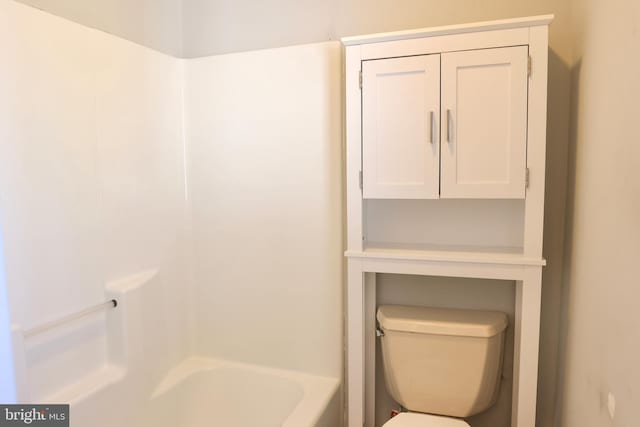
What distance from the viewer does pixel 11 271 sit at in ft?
4.28

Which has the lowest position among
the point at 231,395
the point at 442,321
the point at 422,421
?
the point at 231,395

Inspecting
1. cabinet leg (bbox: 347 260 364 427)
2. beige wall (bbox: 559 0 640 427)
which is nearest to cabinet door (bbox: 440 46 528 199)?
beige wall (bbox: 559 0 640 427)

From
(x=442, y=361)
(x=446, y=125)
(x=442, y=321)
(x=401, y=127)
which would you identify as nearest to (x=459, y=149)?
(x=446, y=125)

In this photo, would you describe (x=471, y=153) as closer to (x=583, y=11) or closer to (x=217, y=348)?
(x=583, y=11)

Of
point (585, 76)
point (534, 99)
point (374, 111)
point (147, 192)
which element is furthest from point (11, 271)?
point (585, 76)

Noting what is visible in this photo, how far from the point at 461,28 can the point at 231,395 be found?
193cm

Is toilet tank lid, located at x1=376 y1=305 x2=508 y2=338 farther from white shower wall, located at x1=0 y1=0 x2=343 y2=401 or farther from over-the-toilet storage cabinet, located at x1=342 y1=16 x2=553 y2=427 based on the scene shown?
white shower wall, located at x1=0 y1=0 x2=343 y2=401

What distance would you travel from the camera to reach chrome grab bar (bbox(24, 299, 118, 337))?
137 cm

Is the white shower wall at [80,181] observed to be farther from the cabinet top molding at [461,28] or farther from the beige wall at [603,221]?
the beige wall at [603,221]

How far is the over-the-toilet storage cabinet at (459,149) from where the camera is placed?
1.45 meters

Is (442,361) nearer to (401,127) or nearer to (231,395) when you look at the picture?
(401,127)

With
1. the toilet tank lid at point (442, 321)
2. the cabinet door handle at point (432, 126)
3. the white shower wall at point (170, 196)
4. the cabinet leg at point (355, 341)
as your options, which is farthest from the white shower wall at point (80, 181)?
the cabinet door handle at point (432, 126)

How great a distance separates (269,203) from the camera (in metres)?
1.96

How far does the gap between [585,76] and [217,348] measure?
1992 mm
